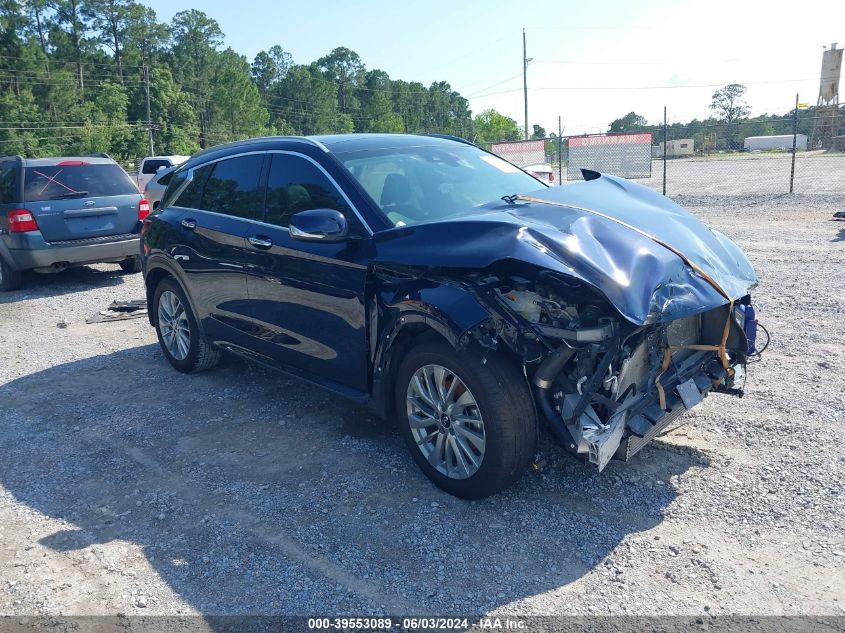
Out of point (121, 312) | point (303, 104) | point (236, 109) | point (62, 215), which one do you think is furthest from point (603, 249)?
point (303, 104)

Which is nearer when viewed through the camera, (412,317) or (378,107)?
(412,317)

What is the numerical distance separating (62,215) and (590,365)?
8.79 metres

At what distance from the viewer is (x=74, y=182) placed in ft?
32.6

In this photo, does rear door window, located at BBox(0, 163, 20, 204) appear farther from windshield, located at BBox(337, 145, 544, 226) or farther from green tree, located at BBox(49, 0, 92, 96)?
green tree, located at BBox(49, 0, 92, 96)

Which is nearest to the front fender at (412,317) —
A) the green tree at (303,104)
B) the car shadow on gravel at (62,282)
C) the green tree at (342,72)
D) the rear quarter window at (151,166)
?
the car shadow on gravel at (62,282)

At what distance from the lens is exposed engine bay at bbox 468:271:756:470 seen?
3.21m

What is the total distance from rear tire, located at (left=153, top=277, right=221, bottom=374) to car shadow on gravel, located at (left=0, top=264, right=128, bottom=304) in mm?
4588

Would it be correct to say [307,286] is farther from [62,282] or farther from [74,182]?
[62,282]

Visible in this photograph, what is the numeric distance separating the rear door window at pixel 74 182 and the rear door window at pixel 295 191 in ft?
21.2

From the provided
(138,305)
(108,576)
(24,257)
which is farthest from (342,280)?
(24,257)

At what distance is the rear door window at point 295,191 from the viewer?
4.32 m

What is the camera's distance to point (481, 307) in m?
3.35

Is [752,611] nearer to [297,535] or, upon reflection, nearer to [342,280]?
[297,535]

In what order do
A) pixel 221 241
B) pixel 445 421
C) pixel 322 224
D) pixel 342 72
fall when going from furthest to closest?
pixel 342 72
pixel 221 241
pixel 322 224
pixel 445 421
